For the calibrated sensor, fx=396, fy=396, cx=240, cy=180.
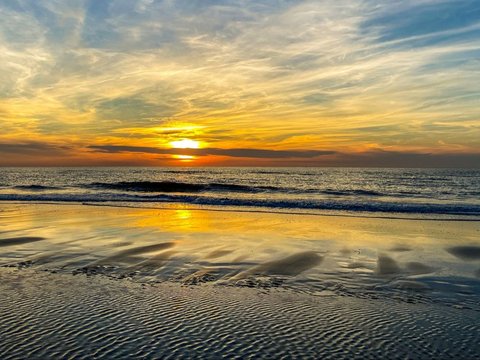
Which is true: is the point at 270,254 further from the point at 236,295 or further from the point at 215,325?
the point at 215,325

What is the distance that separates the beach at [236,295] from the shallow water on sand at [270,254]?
6 centimetres

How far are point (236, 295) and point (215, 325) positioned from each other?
5.37ft

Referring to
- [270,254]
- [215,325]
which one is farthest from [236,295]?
[270,254]

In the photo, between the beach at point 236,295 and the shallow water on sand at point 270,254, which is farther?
the shallow water on sand at point 270,254

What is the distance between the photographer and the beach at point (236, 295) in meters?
5.19

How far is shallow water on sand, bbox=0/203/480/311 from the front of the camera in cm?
851

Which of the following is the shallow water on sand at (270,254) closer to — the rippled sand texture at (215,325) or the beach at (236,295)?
the beach at (236,295)

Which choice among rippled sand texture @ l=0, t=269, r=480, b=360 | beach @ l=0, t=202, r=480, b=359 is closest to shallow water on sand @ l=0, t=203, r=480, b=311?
beach @ l=0, t=202, r=480, b=359

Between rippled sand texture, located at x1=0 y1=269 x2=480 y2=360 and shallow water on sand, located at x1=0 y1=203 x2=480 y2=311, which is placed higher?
rippled sand texture, located at x1=0 y1=269 x2=480 y2=360

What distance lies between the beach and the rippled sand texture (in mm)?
24

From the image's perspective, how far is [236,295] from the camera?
24.4 feet

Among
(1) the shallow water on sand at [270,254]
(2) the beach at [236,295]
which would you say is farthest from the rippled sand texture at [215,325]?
(1) the shallow water on sand at [270,254]

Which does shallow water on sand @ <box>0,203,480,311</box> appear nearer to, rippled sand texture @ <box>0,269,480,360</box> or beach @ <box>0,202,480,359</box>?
beach @ <box>0,202,480,359</box>

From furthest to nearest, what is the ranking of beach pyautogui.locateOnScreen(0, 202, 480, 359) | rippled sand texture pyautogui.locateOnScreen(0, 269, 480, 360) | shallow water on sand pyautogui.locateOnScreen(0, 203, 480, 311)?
shallow water on sand pyautogui.locateOnScreen(0, 203, 480, 311), beach pyautogui.locateOnScreen(0, 202, 480, 359), rippled sand texture pyautogui.locateOnScreen(0, 269, 480, 360)
